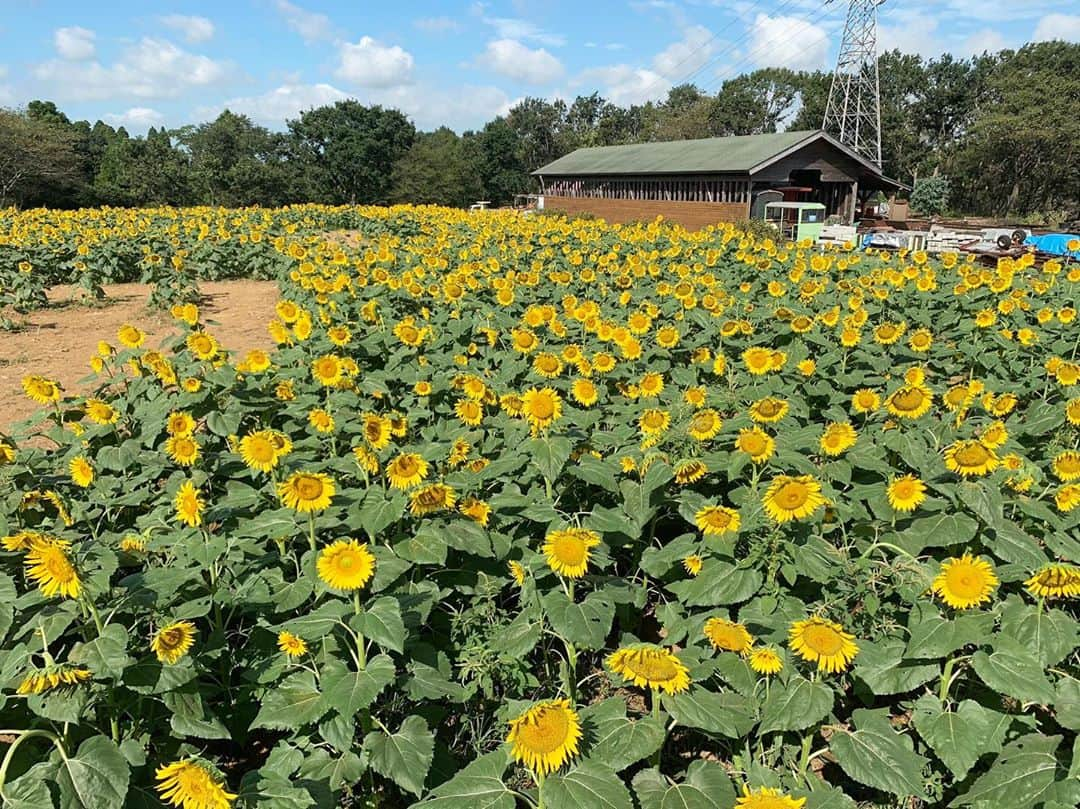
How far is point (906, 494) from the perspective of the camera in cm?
258

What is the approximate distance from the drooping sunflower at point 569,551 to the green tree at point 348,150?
63.8 metres

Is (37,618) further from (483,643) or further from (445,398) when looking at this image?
(445,398)

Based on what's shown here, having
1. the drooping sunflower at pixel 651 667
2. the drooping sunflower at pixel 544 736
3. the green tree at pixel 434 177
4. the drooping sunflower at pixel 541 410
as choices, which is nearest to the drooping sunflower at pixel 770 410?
the drooping sunflower at pixel 541 410

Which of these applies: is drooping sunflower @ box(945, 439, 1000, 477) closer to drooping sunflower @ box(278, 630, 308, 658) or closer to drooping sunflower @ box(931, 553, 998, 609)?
drooping sunflower @ box(931, 553, 998, 609)

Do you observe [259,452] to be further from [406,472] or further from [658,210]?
[658,210]

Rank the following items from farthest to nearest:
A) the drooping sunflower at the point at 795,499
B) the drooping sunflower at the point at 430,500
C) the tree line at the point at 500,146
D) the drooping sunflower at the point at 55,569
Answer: the tree line at the point at 500,146 < the drooping sunflower at the point at 430,500 < the drooping sunflower at the point at 795,499 < the drooping sunflower at the point at 55,569

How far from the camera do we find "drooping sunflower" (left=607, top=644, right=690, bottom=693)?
1.90 meters

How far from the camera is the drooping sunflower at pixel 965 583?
6.84 ft

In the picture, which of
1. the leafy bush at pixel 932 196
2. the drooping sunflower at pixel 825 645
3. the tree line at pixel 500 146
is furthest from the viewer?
the leafy bush at pixel 932 196

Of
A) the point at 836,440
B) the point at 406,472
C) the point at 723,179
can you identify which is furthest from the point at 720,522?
the point at 723,179

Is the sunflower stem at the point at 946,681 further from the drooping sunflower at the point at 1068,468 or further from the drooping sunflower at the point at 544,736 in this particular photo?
the drooping sunflower at the point at 544,736

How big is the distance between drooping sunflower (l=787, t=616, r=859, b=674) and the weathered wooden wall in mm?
25998

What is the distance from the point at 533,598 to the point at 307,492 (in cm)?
86

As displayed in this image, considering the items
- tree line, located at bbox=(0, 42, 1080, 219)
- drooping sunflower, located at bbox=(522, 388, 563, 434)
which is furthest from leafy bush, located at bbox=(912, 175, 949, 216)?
drooping sunflower, located at bbox=(522, 388, 563, 434)
